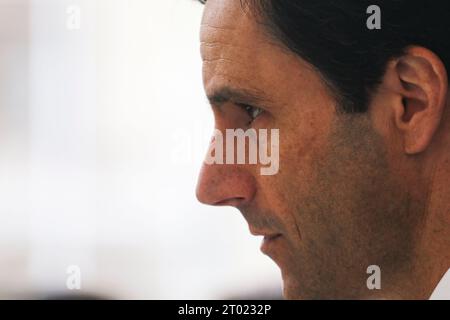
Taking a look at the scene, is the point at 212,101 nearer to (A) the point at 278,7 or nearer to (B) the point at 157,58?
(A) the point at 278,7

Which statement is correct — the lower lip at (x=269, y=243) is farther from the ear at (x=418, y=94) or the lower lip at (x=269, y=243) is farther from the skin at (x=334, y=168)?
the ear at (x=418, y=94)

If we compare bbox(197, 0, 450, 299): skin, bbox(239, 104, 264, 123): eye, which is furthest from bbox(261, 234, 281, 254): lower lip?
bbox(239, 104, 264, 123): eye

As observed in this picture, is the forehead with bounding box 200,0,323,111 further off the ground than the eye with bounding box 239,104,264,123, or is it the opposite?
the forehead with bounding box 200,0,323,111

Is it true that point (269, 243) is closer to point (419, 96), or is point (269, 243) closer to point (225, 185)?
point (225, 185)

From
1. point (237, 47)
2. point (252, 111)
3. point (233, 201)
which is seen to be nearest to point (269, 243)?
point (233, 201)

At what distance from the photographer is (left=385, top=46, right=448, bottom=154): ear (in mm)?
1024

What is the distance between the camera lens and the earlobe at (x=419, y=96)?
1.02m

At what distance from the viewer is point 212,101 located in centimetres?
115

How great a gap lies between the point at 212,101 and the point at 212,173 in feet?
0.42

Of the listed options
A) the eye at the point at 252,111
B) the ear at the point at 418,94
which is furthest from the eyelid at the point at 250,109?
the ear at the point at 418,94

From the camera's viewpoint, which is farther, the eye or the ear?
the eye

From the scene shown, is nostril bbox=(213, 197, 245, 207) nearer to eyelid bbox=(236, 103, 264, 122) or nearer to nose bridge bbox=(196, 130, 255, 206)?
nose bridge bbox=(196, 130, 255, 206)
